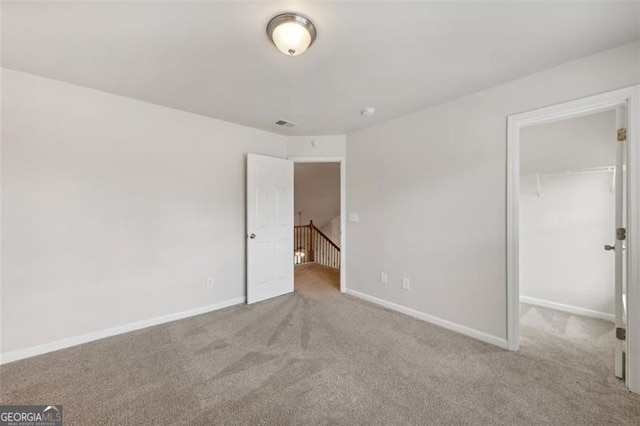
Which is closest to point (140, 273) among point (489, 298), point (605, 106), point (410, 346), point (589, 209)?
point (410, 346)

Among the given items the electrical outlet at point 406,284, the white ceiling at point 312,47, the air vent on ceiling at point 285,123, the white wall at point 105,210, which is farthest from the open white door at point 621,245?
the white wall at point 105,210

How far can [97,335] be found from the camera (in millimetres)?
2465

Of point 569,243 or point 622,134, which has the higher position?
point 622,134

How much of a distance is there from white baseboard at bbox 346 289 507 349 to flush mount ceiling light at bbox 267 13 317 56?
9.56 feet

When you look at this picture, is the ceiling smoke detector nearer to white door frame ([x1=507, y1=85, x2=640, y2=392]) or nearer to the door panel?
white door frame ([x1=507, y1=85, x2=640, y2=392])

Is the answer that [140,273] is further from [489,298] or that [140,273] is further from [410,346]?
[489,298]

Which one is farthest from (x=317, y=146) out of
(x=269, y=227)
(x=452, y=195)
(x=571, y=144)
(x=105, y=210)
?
(x=571, y=144)

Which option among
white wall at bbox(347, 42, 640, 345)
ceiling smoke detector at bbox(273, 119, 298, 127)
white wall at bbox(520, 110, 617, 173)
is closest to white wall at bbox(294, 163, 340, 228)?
ceiling smoke detector at bbox(273, 119, 298, 127)

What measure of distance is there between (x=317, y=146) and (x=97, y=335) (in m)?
3.42

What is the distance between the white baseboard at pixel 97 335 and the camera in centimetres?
212

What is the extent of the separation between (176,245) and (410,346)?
8.98 feet

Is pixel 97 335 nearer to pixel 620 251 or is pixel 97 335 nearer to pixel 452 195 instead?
pixel 452 195

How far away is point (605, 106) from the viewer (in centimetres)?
188

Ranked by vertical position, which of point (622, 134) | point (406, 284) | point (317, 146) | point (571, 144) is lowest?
point (406, 284)
